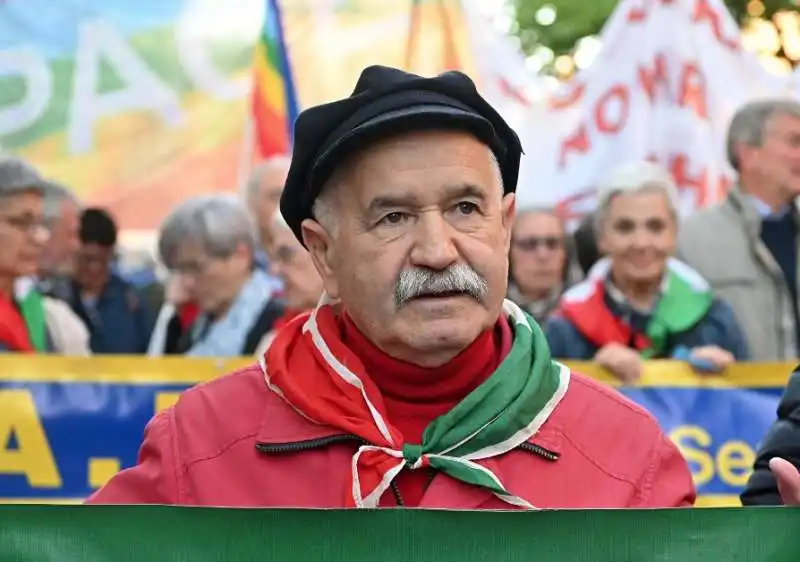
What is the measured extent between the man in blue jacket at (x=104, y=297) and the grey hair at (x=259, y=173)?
0.61 m

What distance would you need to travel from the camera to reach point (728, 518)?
104 inches

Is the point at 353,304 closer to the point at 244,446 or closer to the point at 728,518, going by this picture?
the point at 244,446

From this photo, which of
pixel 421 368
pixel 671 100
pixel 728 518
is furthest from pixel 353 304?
pixel 671 100

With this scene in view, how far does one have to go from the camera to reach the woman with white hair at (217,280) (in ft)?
20.2

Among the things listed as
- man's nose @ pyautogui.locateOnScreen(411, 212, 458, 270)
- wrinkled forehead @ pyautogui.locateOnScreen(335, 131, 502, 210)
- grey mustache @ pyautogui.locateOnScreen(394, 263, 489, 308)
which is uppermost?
wrinkled forehead @ pyautogui.locateOnScreen(335, 131, 502, 210)

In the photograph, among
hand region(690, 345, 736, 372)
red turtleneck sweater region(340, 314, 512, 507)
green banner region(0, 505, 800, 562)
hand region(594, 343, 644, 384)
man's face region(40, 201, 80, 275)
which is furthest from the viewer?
man's face region(40, 201, 80, 275)

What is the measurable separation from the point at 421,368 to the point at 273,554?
1.74 ft

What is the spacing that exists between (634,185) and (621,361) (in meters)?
0.74

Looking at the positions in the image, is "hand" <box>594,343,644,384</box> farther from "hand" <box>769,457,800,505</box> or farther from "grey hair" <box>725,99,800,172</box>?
"hand" <box>769,457,800,505</box>

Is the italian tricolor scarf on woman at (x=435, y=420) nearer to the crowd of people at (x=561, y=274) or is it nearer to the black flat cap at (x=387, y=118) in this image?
the black flat cap at (x=387, y=118)

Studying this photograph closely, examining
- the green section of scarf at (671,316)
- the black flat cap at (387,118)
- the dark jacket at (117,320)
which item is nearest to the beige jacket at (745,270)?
the green section of scarf at (671,316)

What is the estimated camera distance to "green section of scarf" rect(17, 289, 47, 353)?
612 cm

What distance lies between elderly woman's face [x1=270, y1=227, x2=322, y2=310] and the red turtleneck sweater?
2.89 m

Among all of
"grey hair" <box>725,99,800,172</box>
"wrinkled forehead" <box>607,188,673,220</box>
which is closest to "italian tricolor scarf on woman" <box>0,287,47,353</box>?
"wrinkled forehead" <box>607,188,673,220</box>
